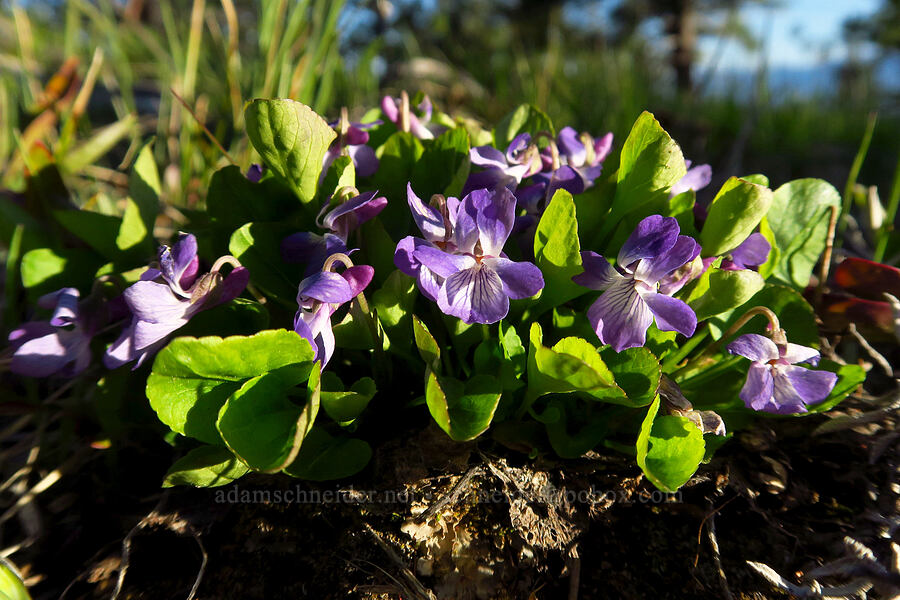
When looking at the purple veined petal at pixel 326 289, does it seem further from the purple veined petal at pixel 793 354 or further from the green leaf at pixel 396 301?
the purple veined petal at pixel 793 354

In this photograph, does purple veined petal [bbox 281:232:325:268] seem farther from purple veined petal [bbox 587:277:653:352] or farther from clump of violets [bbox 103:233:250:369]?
purple veined petal [bbox 587:277:653:352]

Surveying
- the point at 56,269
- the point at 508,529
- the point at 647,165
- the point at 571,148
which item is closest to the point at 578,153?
the point at 571,148

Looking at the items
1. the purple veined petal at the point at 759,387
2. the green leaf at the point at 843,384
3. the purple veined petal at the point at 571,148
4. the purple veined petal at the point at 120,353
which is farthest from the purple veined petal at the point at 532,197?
the purple veined petal at the point at 120,353

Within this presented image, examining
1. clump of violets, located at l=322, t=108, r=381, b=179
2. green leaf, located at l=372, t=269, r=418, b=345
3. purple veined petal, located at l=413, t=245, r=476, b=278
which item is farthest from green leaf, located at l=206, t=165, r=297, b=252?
purple veined petal, located at l=413, t=245, r=476, b=278

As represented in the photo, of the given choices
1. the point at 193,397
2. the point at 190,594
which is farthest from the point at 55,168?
the point at 190,594

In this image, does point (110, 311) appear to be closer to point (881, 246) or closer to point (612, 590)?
point (612, 590)

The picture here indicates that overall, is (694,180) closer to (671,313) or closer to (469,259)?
(671,313)
